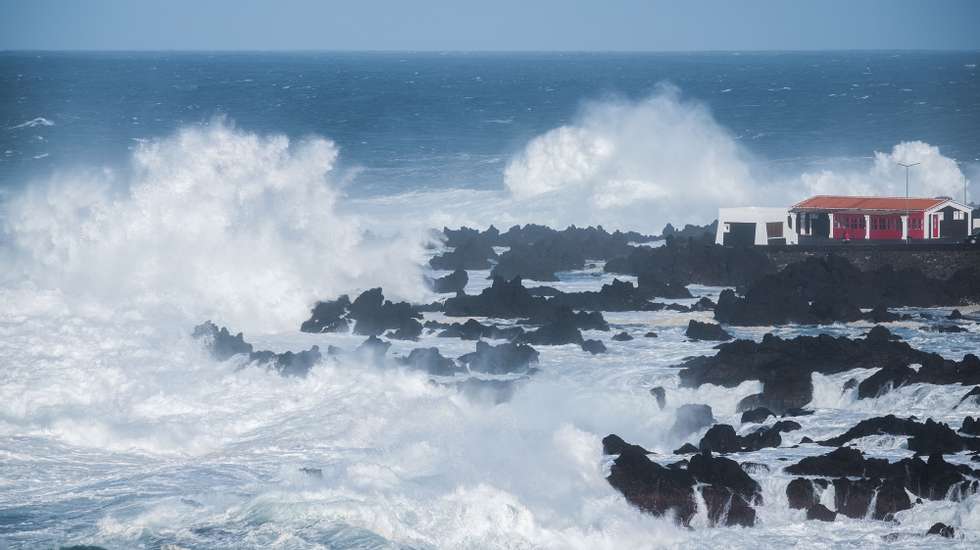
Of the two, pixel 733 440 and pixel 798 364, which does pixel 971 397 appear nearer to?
pixel 798 364

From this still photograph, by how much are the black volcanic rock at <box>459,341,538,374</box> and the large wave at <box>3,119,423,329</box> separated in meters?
5.66

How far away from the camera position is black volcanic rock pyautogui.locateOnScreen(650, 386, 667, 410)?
1986 cm

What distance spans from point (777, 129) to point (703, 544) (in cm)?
5627

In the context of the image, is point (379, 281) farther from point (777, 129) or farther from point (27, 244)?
point (777, 129)

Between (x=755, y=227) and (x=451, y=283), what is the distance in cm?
810

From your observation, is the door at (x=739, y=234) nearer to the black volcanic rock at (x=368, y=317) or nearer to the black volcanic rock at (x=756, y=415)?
the black volcanic rock at (x=368, y=317)

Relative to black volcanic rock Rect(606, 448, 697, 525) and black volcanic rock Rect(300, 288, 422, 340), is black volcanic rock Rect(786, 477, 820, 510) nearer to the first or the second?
black volcanic rock Rect(606, 448, 697, 525)

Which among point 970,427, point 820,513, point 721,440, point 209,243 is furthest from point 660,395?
point 209,243

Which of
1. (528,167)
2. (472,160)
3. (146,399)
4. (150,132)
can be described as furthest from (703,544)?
(150,132)

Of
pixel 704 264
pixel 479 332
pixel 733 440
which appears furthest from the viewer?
pixel 704 264

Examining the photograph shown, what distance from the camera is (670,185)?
47.6 meters

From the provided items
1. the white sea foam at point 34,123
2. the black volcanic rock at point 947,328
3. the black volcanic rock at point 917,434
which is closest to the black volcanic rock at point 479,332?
the black volcanic rock at point 947,328

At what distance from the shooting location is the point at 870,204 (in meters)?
34.5

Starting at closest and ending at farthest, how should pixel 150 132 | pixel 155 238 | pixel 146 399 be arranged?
pixel 146 399, pixel 155 238, pixel 150 132
